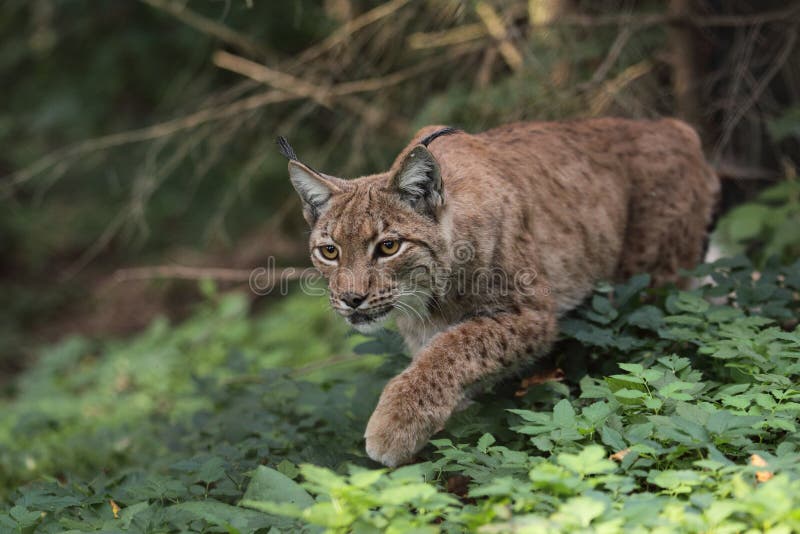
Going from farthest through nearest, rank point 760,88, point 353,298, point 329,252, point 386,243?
1. point 760,88
2. point 329,252
3. point 386,243
4. point 353,298

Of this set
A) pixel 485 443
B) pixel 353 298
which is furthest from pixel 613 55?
pixel 485 443

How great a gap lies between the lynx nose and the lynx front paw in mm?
430

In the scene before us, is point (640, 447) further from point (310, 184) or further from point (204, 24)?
point (204, 24)

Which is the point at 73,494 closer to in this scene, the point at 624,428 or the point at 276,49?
the point at 624,428

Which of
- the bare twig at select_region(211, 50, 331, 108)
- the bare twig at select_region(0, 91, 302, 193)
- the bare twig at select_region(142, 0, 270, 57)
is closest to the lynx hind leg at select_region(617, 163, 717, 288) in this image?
the bare twig at select_region(211, 50, 331, 108)

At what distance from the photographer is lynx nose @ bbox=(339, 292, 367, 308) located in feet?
12.0

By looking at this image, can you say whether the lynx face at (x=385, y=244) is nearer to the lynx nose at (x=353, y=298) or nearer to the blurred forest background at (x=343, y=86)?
the lynx nose at (x=353, y=298)

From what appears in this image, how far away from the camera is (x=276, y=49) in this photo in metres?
7.75

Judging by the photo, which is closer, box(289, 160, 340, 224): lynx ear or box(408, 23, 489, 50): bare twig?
A: box(289, 160, 340, 224): lynx ear

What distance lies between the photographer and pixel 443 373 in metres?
3.62

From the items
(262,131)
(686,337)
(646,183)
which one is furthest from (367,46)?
(686,337)

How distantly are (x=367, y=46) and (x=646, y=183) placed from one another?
280 centimetres

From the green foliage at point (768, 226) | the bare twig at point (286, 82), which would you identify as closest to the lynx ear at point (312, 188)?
the bare twig at point (286, 82)

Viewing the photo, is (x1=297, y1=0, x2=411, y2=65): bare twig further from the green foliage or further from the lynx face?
the green foliage
